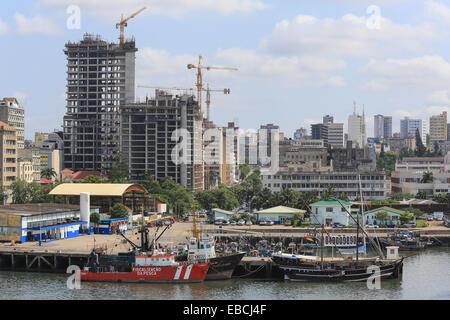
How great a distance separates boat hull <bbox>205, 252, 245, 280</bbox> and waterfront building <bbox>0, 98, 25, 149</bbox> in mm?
89663

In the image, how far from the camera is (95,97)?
14025cm

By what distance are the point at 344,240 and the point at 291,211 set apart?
14116 mm

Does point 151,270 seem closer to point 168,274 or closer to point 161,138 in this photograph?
point 168,274

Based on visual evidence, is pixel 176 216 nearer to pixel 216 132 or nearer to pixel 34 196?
pixel 34 196

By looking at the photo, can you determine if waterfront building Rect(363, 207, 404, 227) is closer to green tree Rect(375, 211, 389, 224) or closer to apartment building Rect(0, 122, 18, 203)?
green tree Rect(375, 211, 389, 224)

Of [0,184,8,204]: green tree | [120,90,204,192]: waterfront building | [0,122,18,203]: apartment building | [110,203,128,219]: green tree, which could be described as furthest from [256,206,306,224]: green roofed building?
[120,90,204,192]: waterfront building

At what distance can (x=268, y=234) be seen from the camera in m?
71.9

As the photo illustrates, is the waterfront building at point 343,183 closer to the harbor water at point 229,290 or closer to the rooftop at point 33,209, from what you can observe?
the rooftop at point 33,209

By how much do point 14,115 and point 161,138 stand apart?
121 ft

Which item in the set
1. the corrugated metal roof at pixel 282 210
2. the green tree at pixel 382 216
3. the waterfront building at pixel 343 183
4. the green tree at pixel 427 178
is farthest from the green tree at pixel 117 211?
the green tree at pixel 427 178

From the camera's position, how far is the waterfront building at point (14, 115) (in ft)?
450

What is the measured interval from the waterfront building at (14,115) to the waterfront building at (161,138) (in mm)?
25077

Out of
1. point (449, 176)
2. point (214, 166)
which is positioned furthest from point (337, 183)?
point (214, 166)

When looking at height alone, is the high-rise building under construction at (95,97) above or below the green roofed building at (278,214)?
above
